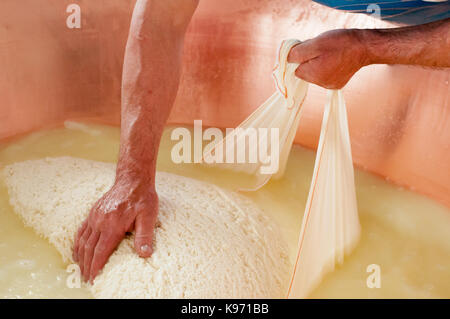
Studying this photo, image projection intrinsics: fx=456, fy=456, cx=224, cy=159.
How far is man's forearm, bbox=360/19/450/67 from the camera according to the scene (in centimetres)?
84

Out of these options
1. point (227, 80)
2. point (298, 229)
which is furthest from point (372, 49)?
point (227, 80)

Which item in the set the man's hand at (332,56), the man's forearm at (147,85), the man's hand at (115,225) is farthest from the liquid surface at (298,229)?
the man's hand at (332,56)

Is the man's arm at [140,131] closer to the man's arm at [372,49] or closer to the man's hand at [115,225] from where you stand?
the man's hand at [115,225]

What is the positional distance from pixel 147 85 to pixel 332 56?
380 mm

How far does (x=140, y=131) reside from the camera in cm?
92

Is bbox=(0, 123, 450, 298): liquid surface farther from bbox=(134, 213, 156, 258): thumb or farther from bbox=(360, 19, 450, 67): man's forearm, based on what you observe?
bbox=(360, 19, 450, 67): man's forearm

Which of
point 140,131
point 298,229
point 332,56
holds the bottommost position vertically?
point 298,229

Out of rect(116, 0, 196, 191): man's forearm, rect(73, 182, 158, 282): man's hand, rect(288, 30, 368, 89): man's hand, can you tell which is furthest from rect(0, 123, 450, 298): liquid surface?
rect(288, 30, 368, 89): man's hand

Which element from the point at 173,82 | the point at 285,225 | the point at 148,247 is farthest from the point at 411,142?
the point at 148,247

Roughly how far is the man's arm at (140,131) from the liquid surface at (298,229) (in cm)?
11

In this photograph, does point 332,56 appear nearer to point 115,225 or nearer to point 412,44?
point 412,44

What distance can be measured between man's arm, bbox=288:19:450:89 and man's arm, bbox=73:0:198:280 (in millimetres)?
294

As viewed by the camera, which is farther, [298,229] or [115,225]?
[298,229]
